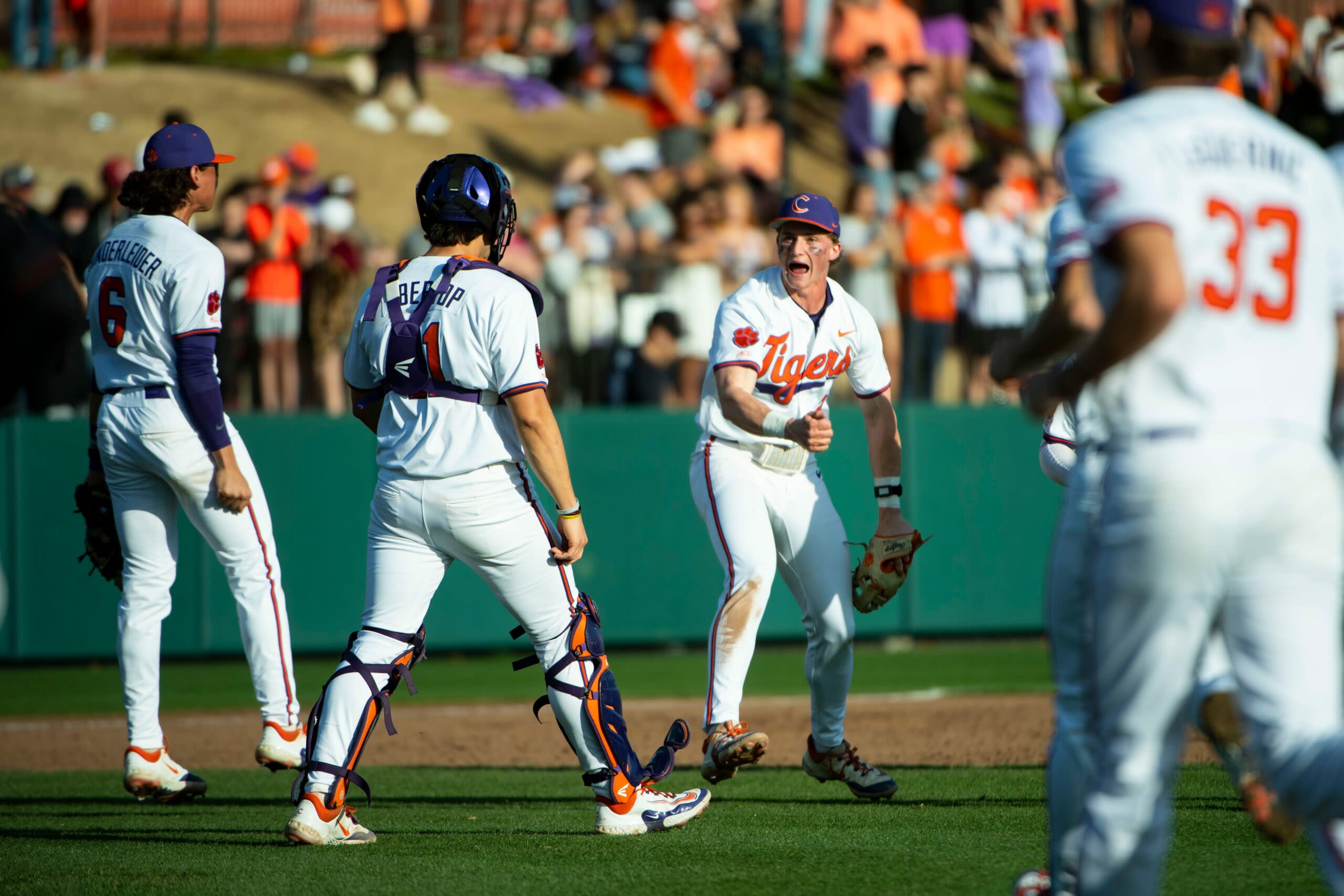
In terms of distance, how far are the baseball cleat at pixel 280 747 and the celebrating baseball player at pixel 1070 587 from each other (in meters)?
3.41

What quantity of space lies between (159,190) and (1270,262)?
189 inches

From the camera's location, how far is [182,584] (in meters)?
11.8

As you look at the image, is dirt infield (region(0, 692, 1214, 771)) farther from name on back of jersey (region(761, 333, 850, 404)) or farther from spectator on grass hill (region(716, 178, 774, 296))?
spectator on grass hill (region(716, 178, 774, 296))

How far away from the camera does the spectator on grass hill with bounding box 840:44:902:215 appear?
647 inches

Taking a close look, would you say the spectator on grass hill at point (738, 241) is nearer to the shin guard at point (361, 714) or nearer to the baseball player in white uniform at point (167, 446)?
the baseball player in white uniform at point (167, 446)

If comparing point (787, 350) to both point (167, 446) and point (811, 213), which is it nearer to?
point (811, 213)

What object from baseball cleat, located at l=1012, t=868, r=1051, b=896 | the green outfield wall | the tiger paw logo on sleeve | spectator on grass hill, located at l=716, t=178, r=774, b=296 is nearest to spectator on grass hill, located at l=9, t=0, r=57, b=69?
the green outfield wall

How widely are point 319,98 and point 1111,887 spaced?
18.9 metres

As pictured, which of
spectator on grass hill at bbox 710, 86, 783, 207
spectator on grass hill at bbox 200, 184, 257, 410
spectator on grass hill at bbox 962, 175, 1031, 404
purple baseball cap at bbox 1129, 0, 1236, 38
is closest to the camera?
purple baseball cap at bbox 1129, 0, 1236, 38

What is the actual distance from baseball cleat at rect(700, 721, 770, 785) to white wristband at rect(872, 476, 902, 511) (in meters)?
1.19

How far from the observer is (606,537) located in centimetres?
1249

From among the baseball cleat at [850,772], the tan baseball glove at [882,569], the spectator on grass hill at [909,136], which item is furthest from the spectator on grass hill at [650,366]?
the baseball cleat at [850,772]

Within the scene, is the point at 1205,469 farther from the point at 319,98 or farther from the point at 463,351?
the point at 319,98

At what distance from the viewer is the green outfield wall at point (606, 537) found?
466 inches
